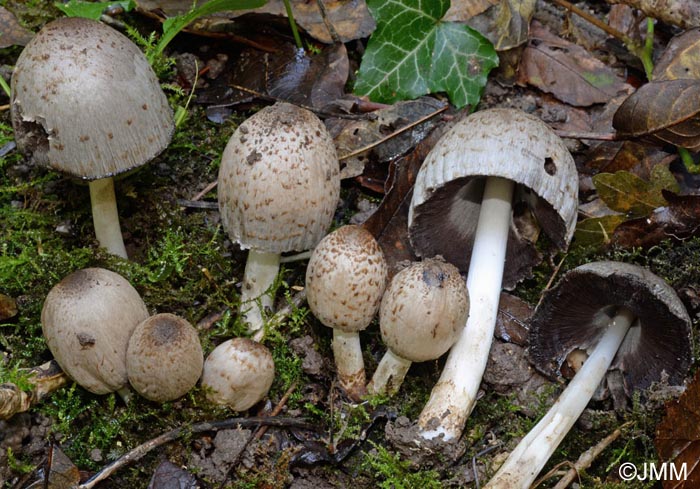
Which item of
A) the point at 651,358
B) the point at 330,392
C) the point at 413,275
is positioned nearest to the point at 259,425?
the point at 330,392

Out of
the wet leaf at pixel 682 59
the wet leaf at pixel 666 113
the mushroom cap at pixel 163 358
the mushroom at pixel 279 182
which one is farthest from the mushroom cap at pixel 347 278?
the wet leaf at pixel 682 59

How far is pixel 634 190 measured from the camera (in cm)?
339

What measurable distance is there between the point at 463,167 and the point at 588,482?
1.35 metres

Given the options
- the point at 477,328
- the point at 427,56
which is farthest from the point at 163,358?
the point at 427,56

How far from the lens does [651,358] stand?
319cm

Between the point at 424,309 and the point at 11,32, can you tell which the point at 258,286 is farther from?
the point at 11,32

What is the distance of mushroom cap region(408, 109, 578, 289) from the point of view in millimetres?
2951

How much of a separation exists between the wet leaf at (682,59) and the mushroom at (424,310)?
1.78 meters

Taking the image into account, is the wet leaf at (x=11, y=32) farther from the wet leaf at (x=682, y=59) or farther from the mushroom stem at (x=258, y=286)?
the wet leaf at (x=682, y=59)

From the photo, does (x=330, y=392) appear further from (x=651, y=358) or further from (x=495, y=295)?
(x=651, y=358)

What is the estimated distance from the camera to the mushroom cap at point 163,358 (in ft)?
8.97

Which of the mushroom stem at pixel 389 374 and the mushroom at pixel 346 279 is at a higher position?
the mushroom at pixel 346 279

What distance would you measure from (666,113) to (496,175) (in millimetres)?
1015

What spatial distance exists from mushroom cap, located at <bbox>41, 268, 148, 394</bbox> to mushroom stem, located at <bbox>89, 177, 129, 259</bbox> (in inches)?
19.7
